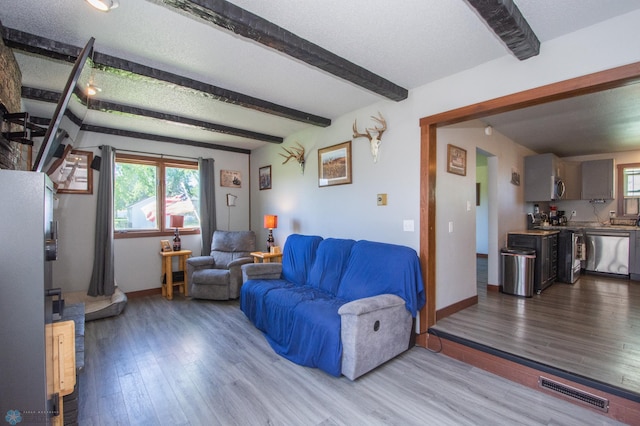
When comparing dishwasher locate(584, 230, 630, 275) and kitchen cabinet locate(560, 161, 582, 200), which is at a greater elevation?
kitchen cabinet locate(560, 161, 582, 200)

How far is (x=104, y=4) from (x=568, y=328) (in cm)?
465

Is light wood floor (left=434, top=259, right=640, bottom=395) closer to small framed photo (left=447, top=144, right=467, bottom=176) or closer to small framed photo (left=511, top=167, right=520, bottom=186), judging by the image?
small framed photo (left=447, top=144, right=467, bottom=176)

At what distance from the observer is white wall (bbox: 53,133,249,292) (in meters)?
4.06

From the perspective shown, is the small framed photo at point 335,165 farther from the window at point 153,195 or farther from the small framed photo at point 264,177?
the window at point 153,195

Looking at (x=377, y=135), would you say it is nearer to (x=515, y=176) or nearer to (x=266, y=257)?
Answer: (x=266, y=257)

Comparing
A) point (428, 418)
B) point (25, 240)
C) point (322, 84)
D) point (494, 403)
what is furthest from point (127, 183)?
point (494, 403)

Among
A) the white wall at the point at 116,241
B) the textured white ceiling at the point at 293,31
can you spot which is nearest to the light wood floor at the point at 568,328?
the textured white ceiling at the point at 293,31

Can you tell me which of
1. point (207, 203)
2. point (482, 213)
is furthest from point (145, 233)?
point (482, 213)

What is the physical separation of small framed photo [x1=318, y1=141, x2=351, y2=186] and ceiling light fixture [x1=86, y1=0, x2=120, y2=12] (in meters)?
2.59

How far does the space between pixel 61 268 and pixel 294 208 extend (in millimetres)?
3387

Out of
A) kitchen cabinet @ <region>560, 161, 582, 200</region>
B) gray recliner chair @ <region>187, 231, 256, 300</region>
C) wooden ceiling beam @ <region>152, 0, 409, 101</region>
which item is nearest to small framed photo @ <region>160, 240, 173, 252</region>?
gray recliner chair @ <region>187, 231, 256, 300</region>

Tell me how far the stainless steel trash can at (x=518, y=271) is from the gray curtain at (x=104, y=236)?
19.0ft

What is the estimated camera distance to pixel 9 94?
2225mm

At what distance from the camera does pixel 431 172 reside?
2918 mm
